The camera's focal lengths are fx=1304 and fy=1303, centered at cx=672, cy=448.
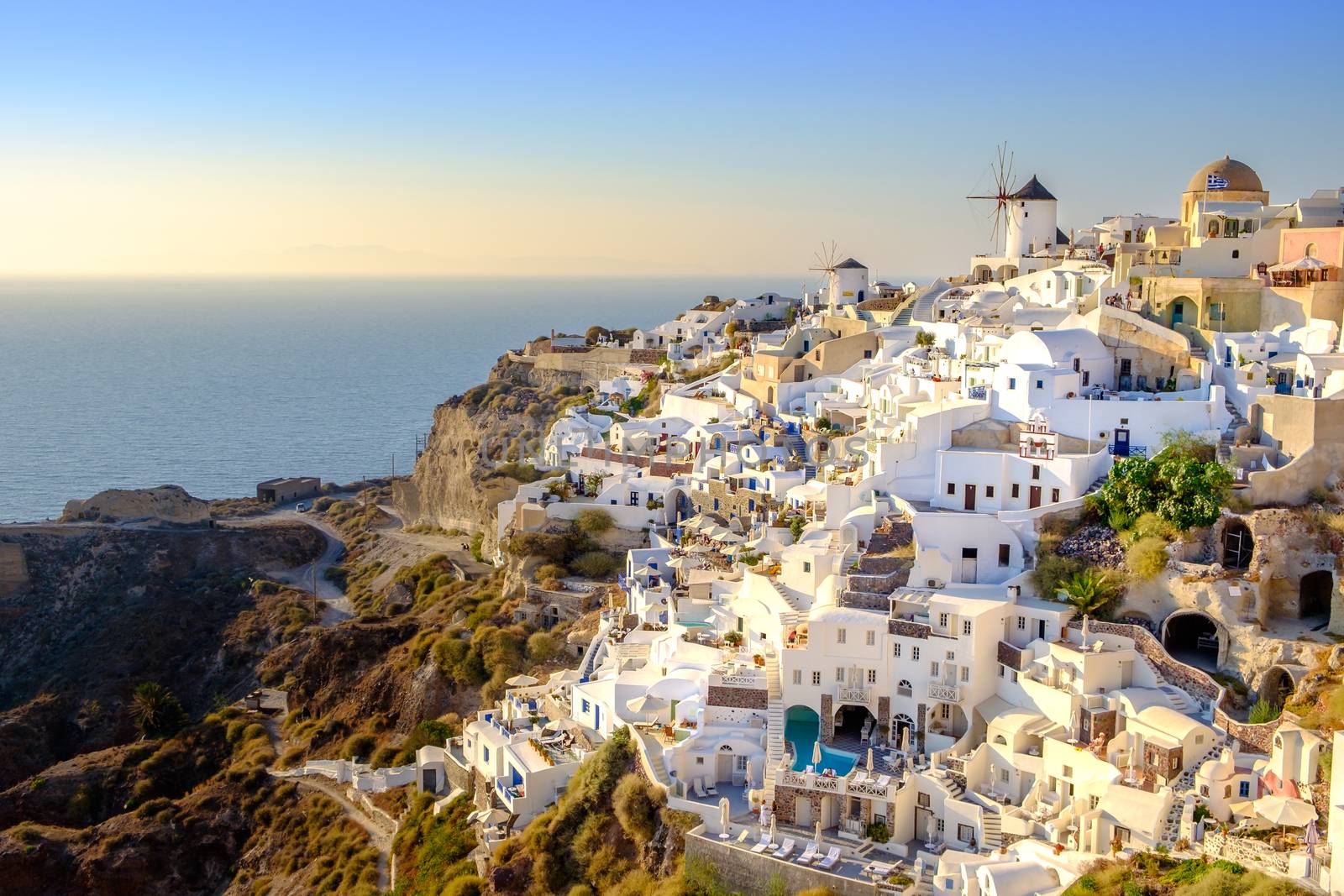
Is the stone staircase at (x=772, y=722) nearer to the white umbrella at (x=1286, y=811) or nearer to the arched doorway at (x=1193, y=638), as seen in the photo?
the arched doorway at (x=1193, y=638)

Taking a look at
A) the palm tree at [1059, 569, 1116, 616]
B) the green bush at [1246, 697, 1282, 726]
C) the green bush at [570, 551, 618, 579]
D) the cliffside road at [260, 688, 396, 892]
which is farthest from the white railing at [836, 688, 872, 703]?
the green bush at [570, 551, 618, 579]

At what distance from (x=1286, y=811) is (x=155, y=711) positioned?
3077 cm

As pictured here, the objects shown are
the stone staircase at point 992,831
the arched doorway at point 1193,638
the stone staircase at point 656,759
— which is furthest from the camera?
the arched doorway at point 1193,638

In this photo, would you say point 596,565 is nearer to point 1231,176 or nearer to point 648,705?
point 648,705

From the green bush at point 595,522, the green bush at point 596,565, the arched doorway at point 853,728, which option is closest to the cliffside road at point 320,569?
the green bush at point 595,522

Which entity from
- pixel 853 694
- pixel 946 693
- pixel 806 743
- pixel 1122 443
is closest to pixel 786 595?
pixel 853 694

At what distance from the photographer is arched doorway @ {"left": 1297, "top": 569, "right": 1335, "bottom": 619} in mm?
22984

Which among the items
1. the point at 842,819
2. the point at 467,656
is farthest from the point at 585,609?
the point at 842,819

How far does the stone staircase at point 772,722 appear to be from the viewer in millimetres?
21141

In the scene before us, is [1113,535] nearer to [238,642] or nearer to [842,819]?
[842,819]

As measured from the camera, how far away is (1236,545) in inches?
934

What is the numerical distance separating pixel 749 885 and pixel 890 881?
2.15 metres

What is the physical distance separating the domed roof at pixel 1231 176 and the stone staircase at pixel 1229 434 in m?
11.9

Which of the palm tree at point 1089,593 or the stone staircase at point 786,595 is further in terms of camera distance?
the stone staircase at point 786,595
